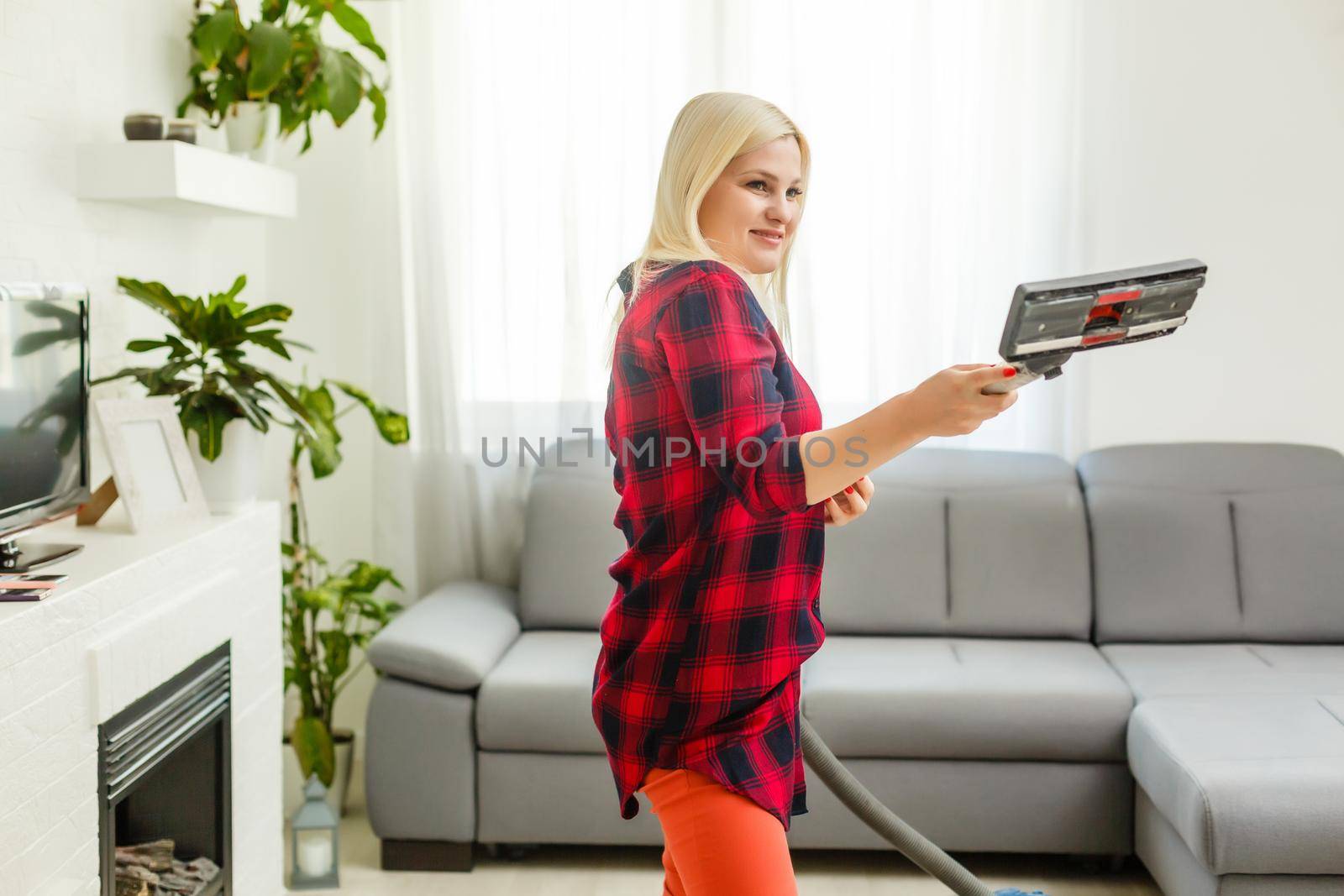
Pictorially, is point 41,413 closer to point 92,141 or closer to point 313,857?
point 92,141

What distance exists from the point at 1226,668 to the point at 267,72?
2687mm

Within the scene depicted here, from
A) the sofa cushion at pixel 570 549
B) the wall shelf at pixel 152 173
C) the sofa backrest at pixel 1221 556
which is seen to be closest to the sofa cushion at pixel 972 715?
the sofa backrest at pixel 1221 556

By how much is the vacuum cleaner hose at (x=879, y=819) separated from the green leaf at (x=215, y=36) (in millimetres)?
2001

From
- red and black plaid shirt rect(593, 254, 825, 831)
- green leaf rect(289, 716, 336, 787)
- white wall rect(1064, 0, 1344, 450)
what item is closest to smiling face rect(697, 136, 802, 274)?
red and black plaid shirt rect(593, 254, 825, 831)

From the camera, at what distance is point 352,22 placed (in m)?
2.95

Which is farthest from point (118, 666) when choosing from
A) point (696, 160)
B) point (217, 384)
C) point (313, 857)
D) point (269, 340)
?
point (696, 160)

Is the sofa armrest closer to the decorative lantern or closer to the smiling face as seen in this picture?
the decorative lantern

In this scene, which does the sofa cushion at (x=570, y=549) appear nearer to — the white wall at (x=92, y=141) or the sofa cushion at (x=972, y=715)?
the sofa cushion at (x=972, y=715)

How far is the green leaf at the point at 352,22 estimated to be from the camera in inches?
114

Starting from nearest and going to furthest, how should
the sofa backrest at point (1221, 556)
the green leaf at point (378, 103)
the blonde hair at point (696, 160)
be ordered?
the blonde hair at point (696, 160) → the green leaf at point (378, 103) → the sofa backrest at point (1221, 556)

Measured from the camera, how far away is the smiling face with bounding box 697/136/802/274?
1.47 metres

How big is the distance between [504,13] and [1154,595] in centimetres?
246

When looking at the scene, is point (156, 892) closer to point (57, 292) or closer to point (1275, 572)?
point (57, 292)

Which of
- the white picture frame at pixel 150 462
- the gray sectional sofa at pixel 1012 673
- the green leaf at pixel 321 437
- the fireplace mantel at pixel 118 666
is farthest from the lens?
the green leaf at pixel 321 437
